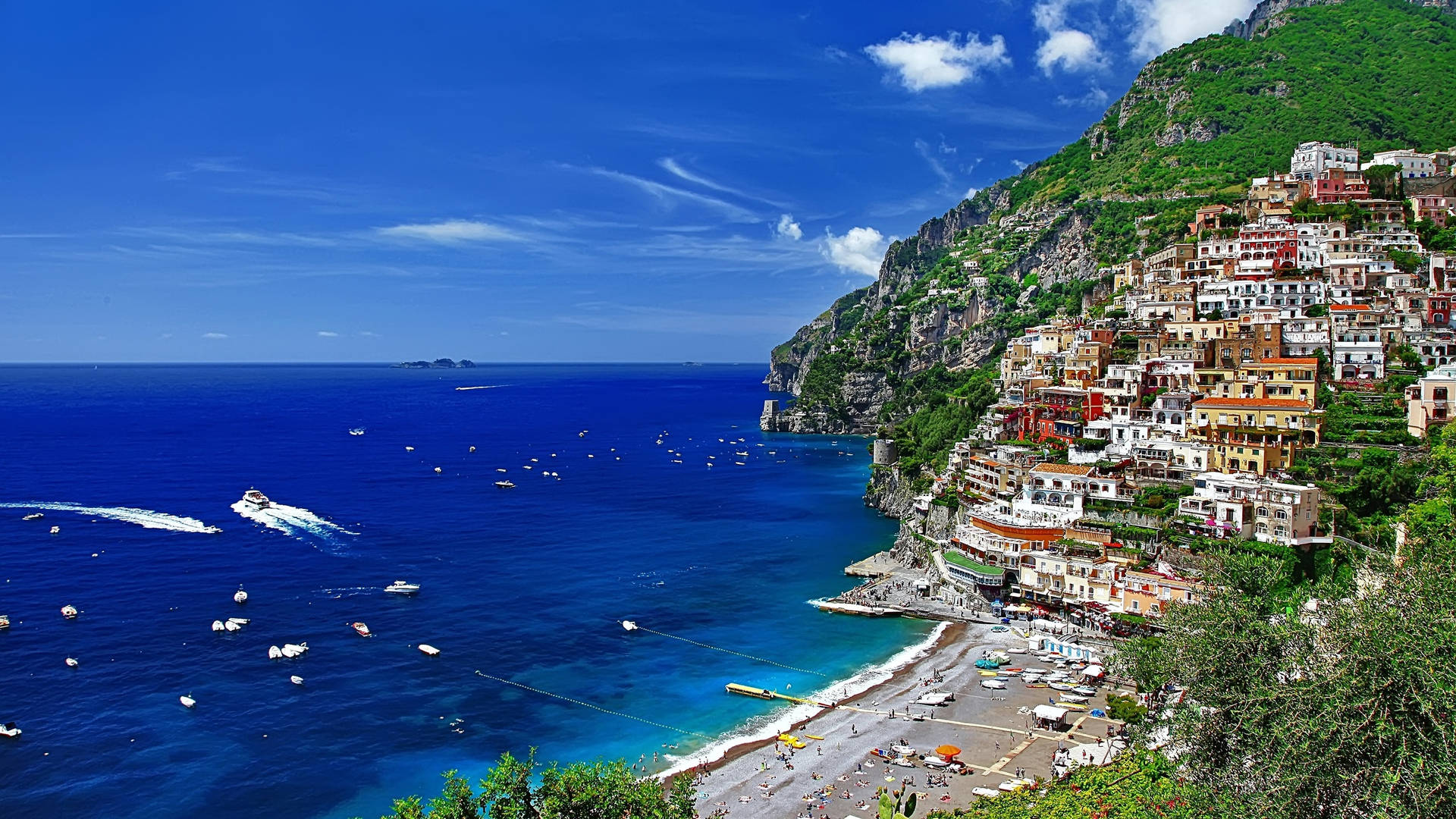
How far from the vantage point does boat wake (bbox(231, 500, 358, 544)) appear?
84250 mm

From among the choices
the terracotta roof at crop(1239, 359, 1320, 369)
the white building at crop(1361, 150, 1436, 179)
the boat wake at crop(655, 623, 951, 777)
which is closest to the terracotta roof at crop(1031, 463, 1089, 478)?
the terracotta roof at crop(1239, 359, 1320, 369)

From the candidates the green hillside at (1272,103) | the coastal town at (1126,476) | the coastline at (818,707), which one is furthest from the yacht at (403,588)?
the green hillside at (1272,103)

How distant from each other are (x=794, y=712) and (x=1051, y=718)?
12.9 meters

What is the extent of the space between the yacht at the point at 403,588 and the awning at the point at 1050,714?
4400 centimetres

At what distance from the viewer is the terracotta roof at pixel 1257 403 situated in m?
62.4

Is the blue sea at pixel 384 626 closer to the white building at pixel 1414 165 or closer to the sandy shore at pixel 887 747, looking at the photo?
the sandy shore at pixel 887 747

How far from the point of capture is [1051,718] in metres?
44.7

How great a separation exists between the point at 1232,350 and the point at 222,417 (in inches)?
7634

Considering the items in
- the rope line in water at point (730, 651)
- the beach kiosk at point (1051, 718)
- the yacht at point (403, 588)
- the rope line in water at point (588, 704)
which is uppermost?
the yacht at point (403, 588)

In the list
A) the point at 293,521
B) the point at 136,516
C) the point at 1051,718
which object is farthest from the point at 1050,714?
the point at 136,516

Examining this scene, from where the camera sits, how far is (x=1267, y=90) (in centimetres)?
14288

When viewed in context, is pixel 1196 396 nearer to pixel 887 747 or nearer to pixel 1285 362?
pixel 1285 362

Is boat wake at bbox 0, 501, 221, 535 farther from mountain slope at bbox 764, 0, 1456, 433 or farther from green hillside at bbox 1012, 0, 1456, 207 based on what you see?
green hillside at bbox 1012, 0, 1456, 207

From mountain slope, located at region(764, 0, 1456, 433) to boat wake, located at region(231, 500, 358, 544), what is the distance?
66.3 m
